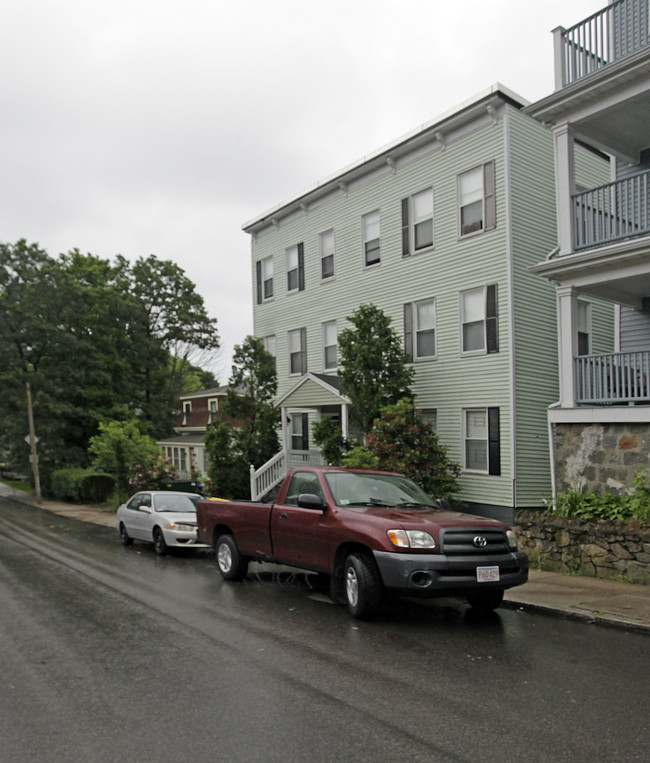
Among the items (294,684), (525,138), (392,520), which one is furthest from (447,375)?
(294,684)

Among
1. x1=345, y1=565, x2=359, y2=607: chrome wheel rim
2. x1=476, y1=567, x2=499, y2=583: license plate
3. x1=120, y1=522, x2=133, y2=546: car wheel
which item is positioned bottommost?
x1=120, y1=522, x2=133, y2=546: car wheel

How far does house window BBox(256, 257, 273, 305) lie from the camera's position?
26.3m

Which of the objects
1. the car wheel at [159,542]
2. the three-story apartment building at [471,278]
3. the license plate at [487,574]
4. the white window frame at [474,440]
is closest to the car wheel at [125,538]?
the car wheel at [159,542]

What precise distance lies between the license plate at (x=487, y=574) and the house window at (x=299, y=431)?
16.3m

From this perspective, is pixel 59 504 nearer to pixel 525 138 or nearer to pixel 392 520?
pixel 525 138

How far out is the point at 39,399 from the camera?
1409 inches

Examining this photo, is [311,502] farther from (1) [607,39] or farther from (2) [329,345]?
(2) [329,345]

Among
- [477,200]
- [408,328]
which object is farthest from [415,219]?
[408,328]

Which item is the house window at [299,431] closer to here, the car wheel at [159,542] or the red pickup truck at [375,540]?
the car wheel at [159,542]

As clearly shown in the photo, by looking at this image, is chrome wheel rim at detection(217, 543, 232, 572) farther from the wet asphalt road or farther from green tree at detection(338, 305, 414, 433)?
green tree at detection(338, 305, 414, 433)

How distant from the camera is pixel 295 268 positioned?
24.9 m

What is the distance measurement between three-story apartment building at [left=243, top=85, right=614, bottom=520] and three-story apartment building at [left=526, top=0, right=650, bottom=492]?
11.1ft

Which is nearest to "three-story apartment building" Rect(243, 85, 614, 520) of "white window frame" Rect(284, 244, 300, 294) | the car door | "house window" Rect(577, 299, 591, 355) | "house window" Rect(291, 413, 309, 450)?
"house window" Rect(577, 299, 591, 355)

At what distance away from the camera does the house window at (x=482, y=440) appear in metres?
17.5
